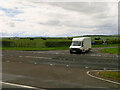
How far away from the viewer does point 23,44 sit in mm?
48594

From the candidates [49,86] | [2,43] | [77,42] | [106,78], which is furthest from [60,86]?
[2,43]

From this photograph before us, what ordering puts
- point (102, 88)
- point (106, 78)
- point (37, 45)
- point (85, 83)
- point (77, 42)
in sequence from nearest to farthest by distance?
point (102, 88) < point (85, 83) < point (106, 78) < point (77, 42) < point (37, 45)

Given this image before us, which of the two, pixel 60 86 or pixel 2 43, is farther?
pixel 2 43

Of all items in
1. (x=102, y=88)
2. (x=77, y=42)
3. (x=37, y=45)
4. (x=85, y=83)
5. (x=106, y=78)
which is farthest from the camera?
(x=37, y=45)

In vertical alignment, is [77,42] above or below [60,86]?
above

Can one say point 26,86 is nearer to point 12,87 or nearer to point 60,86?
point 12,87

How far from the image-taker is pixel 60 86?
8.91 m

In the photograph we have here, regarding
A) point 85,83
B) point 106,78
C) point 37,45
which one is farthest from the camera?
point 37,45

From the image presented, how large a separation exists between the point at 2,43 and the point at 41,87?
44601mm

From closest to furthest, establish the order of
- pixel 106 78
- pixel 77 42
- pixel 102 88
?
pixel 102 88, pixel 106 78, pixel 77 42

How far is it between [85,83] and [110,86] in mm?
1466

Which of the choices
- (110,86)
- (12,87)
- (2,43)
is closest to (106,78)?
(110,86)

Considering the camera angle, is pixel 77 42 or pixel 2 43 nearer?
pixel 77 42

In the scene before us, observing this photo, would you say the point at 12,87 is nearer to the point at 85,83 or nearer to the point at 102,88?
the point at 85,83
